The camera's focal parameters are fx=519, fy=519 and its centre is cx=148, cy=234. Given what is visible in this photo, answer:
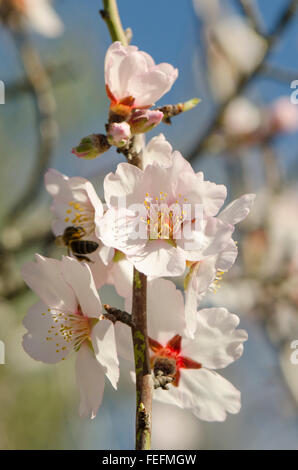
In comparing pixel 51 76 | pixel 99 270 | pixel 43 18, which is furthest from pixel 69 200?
pixel 43 18

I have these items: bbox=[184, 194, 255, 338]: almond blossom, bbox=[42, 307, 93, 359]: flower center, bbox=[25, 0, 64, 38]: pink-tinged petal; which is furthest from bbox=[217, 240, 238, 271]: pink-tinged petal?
bbox=[25, 0, 64, 38]: pink-tinged petal

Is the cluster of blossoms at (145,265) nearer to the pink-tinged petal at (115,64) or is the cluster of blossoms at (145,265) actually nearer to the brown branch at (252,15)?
the pink-tinged petal at (115,64)

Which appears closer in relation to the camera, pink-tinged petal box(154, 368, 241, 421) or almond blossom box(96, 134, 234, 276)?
almond blossom box(96, 134, 234, 276)

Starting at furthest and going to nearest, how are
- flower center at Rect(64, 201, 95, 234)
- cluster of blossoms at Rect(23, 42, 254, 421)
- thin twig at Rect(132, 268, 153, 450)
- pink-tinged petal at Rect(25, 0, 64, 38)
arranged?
pink-tinged petal at Rect(25, 0, 64, 38)
flower center at Rect(64, 201, 95, 234)
cluster of blossoms at Rect(23, 42, 254, 421)
thin twig at Rect(132, 268, 153, 450)

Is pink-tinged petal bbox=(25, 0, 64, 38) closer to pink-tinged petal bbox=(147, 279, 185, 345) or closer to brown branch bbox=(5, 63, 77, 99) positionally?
brown branch bbox=(5, 63, 77, 99)

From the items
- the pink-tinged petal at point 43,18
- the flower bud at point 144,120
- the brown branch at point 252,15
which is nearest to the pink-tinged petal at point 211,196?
the flower bud at point 144,120

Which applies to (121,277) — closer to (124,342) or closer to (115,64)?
(124,342)

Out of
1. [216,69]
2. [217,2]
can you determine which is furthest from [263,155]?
[217,2]
